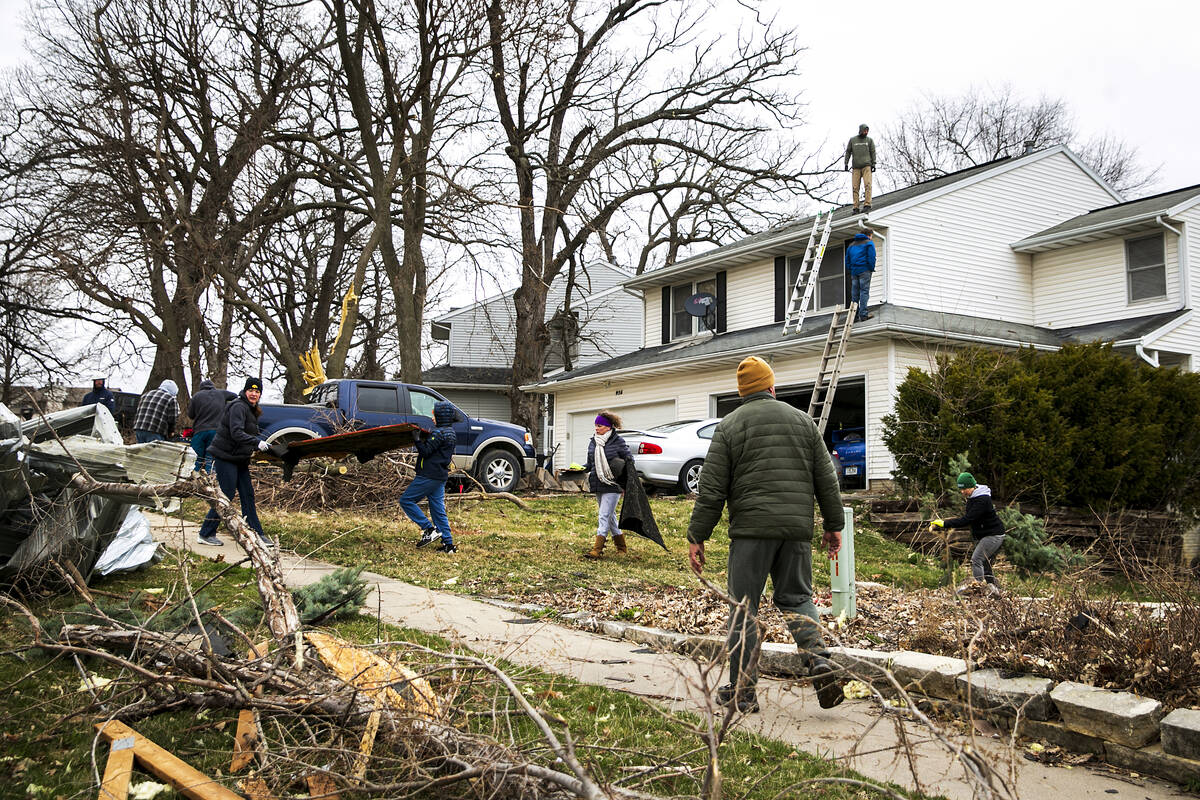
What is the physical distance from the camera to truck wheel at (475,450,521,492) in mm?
16391

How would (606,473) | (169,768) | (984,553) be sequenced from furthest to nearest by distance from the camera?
1. (606,473)
2. (984,553)
3. (169,768)

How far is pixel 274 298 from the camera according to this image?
1346 inches

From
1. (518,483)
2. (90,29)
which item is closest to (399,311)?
(518,483)

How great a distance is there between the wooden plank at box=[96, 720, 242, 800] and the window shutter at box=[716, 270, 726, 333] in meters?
19.7

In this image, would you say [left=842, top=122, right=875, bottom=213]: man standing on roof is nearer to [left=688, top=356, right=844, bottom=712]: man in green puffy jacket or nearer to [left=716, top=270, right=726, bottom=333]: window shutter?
[left=716, top=270, right=726, bottom=333]: window shutter

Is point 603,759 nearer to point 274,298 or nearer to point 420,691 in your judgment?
point 420,691

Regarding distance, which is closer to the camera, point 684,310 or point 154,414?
point 154,414

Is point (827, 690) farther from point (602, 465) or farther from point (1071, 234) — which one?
point (1071, 234)

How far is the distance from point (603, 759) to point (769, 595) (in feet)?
15.8

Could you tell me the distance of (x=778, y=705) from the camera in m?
4.03

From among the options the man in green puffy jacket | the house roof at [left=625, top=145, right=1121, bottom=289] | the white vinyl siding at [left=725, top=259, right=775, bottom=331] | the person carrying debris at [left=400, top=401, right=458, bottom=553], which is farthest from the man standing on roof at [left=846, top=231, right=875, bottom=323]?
the man in green puffy jacket

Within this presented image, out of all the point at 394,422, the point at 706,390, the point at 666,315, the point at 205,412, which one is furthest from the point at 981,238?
the point at 205,412

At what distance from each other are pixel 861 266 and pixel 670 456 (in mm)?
4979

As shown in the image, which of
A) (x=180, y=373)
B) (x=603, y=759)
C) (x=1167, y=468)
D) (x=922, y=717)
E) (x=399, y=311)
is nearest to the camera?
(x=922, y=717)
